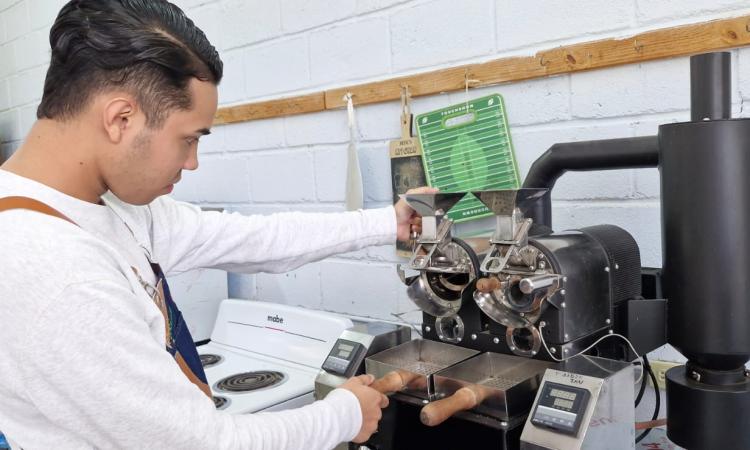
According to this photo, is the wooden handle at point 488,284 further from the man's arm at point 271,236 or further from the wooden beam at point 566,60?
the wooden beam at point 566,60

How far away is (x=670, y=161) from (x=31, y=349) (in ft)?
2.70

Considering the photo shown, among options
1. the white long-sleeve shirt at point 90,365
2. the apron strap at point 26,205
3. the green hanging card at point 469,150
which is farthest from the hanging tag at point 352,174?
the apron strap at point 26,205

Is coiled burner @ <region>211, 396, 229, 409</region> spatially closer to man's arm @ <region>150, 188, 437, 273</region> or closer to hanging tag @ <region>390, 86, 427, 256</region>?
man's arm @ <region>150, 188, 437, 273</region>

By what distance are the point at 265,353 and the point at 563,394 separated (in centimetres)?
117

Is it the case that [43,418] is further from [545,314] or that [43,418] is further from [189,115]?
[545,314]

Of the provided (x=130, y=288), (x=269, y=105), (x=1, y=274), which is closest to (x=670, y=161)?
(x=130, y=288)

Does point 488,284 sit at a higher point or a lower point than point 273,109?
lower

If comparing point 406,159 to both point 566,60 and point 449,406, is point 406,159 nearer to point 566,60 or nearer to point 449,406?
point 566,60

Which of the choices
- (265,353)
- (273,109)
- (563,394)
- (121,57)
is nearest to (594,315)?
(563,394)

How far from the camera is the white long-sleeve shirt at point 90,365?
75cm

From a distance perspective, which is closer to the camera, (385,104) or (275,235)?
(275,235)

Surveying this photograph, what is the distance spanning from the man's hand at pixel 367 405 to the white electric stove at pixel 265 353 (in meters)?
0.52

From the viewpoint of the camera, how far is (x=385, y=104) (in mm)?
1648

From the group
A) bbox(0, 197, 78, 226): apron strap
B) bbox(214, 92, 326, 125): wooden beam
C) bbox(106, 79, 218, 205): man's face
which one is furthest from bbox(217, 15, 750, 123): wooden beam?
bbox(0, 197, 78, 226): apron strap
